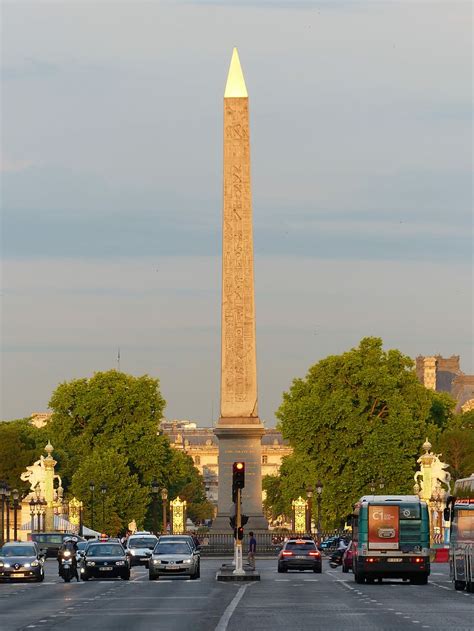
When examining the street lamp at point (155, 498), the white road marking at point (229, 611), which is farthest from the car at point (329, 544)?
the white road marking at point (229, 611)

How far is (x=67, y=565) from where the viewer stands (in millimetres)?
Answer: 52719

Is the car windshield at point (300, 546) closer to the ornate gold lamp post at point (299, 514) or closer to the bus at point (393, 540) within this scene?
the bus at point (393, 540)

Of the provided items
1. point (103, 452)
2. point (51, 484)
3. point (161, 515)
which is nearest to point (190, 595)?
point (51, 484)

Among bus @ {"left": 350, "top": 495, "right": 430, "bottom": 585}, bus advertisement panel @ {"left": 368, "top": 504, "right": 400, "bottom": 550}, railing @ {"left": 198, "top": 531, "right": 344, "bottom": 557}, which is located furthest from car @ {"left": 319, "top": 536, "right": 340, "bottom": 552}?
bus advertisement panel @ {"left": 368, "top": 504, "right": 400, "bottom": 550}

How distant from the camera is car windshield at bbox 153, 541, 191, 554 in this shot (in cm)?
5417

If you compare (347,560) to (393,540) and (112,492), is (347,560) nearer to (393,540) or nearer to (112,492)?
(393,540)

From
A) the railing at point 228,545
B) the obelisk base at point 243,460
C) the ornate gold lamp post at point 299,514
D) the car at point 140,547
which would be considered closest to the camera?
the car at point 140,547

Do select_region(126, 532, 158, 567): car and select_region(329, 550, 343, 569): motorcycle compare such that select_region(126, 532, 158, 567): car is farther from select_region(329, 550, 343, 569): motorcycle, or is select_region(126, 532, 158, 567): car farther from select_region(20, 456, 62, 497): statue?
select_region(20, 456, 62, 497): statue

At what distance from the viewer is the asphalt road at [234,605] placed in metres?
29.3

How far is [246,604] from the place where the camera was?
120 feet

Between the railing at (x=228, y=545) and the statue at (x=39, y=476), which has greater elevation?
the statue at (x=39, y=476)

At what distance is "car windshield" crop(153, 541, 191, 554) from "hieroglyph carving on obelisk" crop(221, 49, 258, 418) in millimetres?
15725

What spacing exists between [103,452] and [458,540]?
62496mm

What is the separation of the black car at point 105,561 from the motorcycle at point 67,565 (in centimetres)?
67
